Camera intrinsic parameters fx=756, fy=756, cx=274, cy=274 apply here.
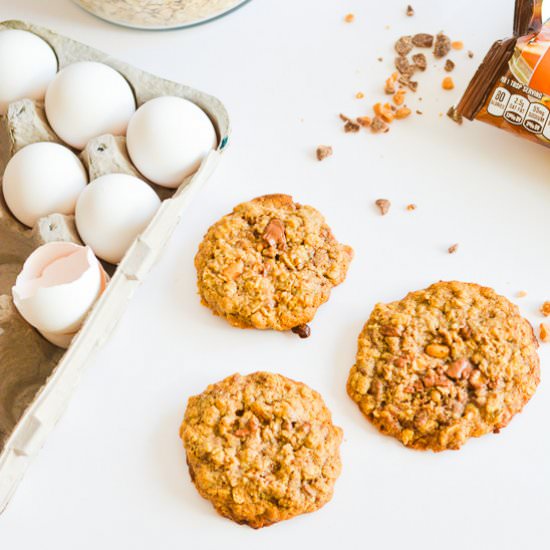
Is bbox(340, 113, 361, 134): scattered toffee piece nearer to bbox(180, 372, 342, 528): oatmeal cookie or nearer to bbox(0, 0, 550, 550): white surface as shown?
bbox(0, 0, 550, 550): white surface

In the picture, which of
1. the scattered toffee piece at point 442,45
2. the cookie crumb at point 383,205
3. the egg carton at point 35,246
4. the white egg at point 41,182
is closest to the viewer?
the egg carton at point 35,246

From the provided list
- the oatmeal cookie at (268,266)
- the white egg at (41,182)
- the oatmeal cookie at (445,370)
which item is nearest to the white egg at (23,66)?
the white egg at (41,182)

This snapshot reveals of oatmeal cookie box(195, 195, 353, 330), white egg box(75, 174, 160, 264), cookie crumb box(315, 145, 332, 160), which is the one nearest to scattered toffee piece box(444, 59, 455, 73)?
cookie crumb box(315, 145, 332, 160)

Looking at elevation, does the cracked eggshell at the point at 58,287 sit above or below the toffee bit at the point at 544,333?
below

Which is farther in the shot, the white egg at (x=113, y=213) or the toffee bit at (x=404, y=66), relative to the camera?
the toffee bit at (x=404, y=66)

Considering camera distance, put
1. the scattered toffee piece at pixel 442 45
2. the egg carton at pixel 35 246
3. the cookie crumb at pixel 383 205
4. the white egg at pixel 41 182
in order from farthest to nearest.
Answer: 1. the scattered toffee piece at pixel 442 45
2. the cookie crumb at pixel 383 205
3. the white egg at pixel 41 182
4. the egg carton at pixel 35 246

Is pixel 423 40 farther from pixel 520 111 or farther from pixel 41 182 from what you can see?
pixel 41 182

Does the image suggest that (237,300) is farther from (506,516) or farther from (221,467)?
(506,516)

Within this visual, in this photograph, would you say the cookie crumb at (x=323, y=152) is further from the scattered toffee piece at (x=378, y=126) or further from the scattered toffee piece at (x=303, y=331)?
the scattered toffee piece at (x=303, y=331)
